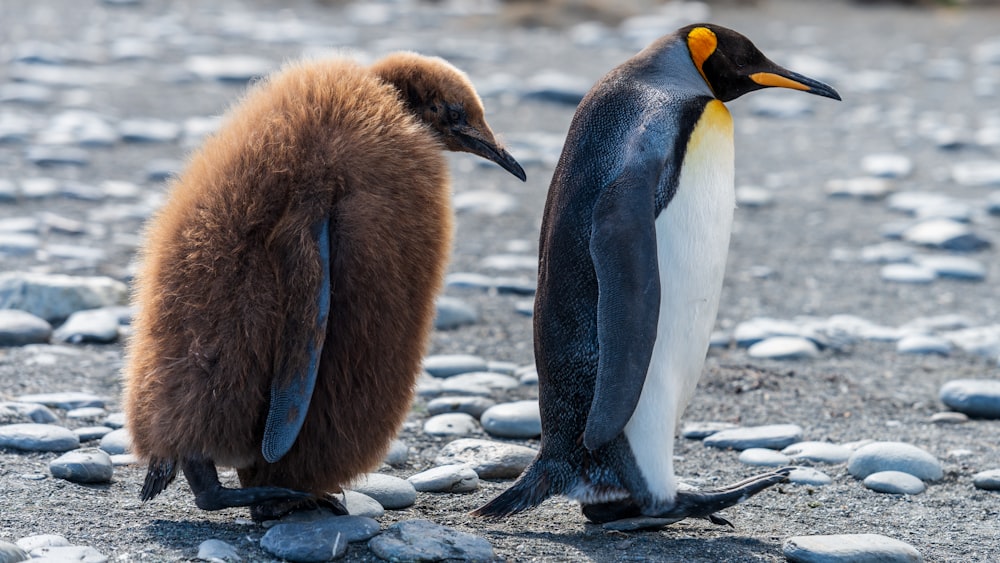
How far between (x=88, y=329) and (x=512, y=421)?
1.40 metres

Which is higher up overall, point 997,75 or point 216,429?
point 997,75

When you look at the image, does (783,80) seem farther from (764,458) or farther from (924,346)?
(924,346)

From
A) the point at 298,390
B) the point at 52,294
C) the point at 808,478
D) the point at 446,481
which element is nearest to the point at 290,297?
the point at 298,390

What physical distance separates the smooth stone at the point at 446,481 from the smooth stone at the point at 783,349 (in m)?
1.58

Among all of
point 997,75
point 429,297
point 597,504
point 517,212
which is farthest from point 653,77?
point 997,75

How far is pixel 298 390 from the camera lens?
7.43ft

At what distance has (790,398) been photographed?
11.9 feet

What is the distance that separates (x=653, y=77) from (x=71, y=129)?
4.91 metres

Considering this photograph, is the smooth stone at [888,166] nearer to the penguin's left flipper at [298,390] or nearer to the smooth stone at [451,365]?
the smooth stone at [451,365]

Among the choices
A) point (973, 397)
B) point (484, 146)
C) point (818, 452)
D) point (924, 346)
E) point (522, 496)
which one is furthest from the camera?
point (924, 346)

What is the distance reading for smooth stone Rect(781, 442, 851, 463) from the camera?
308 centimetres

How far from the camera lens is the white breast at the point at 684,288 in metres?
2.56

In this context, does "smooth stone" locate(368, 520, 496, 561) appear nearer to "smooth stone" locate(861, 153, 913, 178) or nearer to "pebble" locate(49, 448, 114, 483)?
"pebble" locate(49, 448, 114, 483)

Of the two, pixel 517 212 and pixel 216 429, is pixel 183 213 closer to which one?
pixel 216 429
